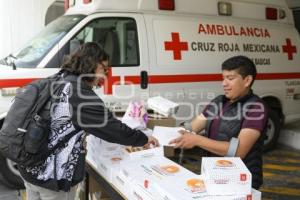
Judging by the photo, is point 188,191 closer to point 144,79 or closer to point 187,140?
point 187,140

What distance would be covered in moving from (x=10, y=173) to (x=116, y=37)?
2.11 metres

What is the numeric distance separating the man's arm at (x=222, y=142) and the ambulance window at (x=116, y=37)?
2.65 metres

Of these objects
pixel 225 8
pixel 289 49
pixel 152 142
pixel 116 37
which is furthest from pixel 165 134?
pixel 289 49

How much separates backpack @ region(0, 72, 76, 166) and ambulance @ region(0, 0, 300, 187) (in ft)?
7.95

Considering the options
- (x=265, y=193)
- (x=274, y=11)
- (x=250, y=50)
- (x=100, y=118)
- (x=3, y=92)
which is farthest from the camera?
(x=274, y=11)

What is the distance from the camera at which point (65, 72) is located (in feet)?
8.30

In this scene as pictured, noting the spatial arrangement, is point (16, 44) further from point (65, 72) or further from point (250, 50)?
point (65, 72)

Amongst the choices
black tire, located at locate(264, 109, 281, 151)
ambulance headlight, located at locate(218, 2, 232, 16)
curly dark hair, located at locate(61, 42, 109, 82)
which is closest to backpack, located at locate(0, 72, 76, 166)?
curly dark hair, located at locate(61, 42, 109, 82)

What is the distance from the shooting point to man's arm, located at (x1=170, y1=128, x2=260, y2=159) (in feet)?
8.01

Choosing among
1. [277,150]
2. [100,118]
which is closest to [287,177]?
[277,150]

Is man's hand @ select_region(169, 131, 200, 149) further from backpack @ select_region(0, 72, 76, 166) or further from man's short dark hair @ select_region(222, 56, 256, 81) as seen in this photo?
backpack @ select_region(0, 72, 76, 166)

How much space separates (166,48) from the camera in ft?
17.7

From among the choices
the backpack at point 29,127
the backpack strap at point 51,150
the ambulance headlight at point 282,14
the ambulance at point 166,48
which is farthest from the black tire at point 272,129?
the backpack at point 29,127

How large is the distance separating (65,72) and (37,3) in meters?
5.32
